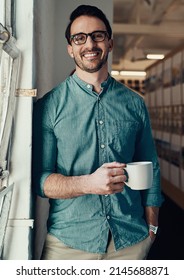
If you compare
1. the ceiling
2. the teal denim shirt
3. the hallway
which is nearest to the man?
the teal denim shirt

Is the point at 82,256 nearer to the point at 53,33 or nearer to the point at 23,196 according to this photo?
the point at 23,196

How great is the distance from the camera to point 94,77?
770 millimetres

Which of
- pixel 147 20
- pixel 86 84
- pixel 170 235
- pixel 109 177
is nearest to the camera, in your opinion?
pixel 109 177

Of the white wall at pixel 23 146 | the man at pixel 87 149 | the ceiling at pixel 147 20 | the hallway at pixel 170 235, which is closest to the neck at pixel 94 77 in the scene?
the man at pixel 87 149

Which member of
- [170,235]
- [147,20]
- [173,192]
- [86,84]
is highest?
[147,20]

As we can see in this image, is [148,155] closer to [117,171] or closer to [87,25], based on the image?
[117,171]

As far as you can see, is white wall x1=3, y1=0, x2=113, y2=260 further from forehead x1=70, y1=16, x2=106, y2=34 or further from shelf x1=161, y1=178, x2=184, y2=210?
shelf x1=161, y1=178, x2=184, y2=210

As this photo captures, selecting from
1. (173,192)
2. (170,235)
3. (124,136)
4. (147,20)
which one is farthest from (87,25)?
(147,20)

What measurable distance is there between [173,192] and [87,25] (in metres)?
2.53

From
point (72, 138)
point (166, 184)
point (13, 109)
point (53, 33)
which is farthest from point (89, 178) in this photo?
point (166, 184)

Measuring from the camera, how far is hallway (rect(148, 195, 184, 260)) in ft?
5.97

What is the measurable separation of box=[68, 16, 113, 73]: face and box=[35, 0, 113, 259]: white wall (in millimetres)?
140

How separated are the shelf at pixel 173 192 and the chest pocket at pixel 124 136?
2.16 m
